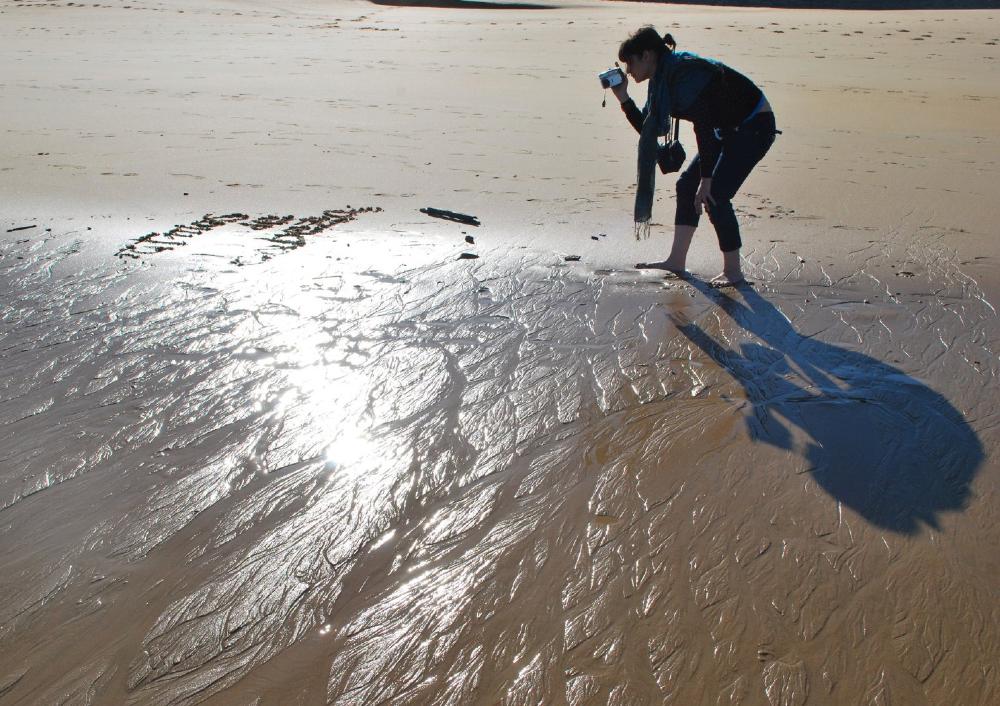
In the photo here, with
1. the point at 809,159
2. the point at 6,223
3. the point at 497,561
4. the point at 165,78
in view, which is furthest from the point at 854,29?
the point at 497,561

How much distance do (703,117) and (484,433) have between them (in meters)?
2.01

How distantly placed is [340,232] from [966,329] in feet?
11.4

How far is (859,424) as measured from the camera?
2973 millimetres

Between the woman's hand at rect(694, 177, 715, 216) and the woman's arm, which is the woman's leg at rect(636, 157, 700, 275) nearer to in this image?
the woman's hand at rect(694, 177, 715, 216)

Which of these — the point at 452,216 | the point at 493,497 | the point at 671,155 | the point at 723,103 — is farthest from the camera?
the point at 452,216

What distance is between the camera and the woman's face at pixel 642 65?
148 inches

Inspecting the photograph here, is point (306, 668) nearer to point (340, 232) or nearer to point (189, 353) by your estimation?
point (189, 353)

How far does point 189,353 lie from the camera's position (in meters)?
3.51

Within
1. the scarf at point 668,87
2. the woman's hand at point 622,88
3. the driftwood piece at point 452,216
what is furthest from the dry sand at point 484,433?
the woman's hand at point 622,88

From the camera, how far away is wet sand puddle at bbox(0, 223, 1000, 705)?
1.95 m

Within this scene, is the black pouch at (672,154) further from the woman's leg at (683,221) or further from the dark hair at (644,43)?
the dark hair at (644,43)

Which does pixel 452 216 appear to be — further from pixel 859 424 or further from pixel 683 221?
pixel 859 424

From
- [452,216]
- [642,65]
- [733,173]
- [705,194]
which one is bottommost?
[452,216]

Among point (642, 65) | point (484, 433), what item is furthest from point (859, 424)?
point (642, 65)
